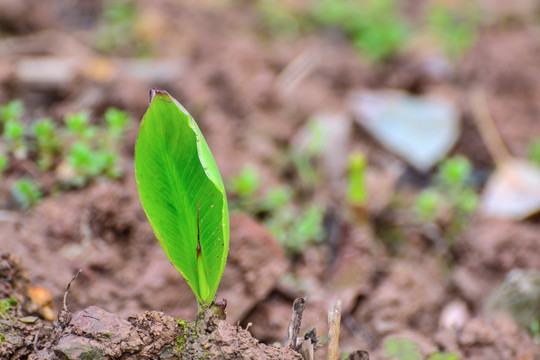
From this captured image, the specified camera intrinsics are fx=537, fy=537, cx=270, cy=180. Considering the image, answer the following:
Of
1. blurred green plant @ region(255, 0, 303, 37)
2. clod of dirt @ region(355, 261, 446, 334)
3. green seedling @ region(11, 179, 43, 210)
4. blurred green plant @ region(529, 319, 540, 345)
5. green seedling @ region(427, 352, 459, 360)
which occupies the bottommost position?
blurred green plant @ region(529, 319, 540, 345)

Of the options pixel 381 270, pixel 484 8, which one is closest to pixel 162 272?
pixel 381 270

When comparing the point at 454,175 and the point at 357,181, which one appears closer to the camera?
the point at 357,181

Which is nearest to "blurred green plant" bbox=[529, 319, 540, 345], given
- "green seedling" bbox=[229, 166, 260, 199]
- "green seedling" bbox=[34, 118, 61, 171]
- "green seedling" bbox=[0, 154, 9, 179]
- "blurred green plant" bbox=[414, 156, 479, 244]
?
"blurred green plant" bbox=[414, 156, 479, 244]

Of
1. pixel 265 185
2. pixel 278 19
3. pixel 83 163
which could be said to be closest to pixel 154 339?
pixel 83 163

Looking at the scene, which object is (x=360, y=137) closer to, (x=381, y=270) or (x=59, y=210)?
(x=381, y=270)

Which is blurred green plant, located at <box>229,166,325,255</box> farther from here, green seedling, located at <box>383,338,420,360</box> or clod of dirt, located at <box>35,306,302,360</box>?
clod of dirt, located at <box>35,306,302,360</box>

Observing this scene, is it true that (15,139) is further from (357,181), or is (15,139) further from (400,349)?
(400,349)

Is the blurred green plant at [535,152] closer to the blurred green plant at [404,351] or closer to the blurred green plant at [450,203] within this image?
the blurred green plant at [450,203]
